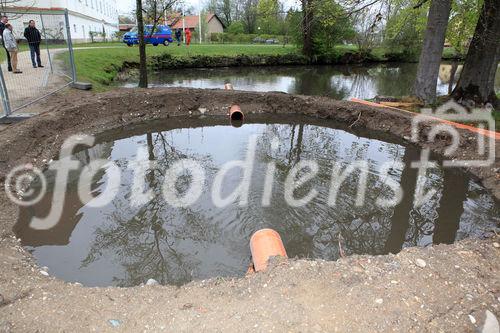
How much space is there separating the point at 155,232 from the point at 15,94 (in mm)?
8039

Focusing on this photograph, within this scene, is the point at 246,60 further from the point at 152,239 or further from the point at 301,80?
the point at 152,239

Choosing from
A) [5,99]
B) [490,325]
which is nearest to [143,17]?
[5,99]

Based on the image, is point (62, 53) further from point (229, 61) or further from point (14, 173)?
point (229, 61)

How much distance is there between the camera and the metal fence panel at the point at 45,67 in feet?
35.7

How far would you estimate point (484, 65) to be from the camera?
454 inches

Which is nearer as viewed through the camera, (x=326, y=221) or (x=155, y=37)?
(x=326, y=221)

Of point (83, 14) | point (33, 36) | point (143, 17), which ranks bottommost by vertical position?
Result: point (33, 36)

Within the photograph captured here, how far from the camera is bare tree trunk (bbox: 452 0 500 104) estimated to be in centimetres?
1088

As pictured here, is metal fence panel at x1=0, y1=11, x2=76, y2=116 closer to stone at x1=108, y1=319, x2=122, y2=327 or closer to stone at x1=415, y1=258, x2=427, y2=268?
stone at x1=108, y1=319, x2=122, y2=327

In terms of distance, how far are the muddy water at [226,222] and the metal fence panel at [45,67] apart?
3752 millimetres

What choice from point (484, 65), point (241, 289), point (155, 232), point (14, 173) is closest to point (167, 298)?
point (241, 289)

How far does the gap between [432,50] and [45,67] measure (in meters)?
13.5

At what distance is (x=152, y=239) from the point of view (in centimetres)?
557

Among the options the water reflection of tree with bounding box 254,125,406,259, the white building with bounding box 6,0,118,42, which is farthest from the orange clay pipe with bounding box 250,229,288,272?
the white building with bounding box 6,0,118,42
